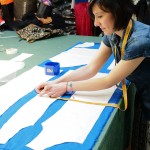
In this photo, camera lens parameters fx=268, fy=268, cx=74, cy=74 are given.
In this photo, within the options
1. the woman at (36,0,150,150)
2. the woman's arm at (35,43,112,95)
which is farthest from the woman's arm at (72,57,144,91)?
the woman's arm at (35,43,112,95)

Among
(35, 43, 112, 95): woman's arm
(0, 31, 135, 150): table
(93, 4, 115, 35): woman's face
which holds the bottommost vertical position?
(0, 31, 135, 150): table

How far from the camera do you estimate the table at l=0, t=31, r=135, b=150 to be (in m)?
1.20

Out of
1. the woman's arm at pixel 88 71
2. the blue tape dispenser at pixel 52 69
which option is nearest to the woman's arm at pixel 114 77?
the woman's arm at pixel 88 71

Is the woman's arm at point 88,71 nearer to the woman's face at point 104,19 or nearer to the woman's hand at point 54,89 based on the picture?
the woman's hand at point 54,89

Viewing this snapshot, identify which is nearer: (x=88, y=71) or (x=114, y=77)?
(x=114, y=77)

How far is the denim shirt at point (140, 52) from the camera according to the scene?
1.23m

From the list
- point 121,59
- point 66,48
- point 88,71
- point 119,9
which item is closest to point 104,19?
point 119,9

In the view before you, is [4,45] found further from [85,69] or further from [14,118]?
[14,118]

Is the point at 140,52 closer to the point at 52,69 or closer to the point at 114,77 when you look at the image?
the point at 114,77

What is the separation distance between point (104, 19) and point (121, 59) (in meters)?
0.21

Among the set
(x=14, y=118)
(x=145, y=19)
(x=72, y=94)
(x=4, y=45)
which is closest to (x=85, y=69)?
(x=72, y=94)

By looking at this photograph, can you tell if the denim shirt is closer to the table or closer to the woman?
the woman

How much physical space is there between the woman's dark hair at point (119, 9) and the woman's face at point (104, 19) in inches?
0.6

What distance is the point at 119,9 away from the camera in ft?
4.00
